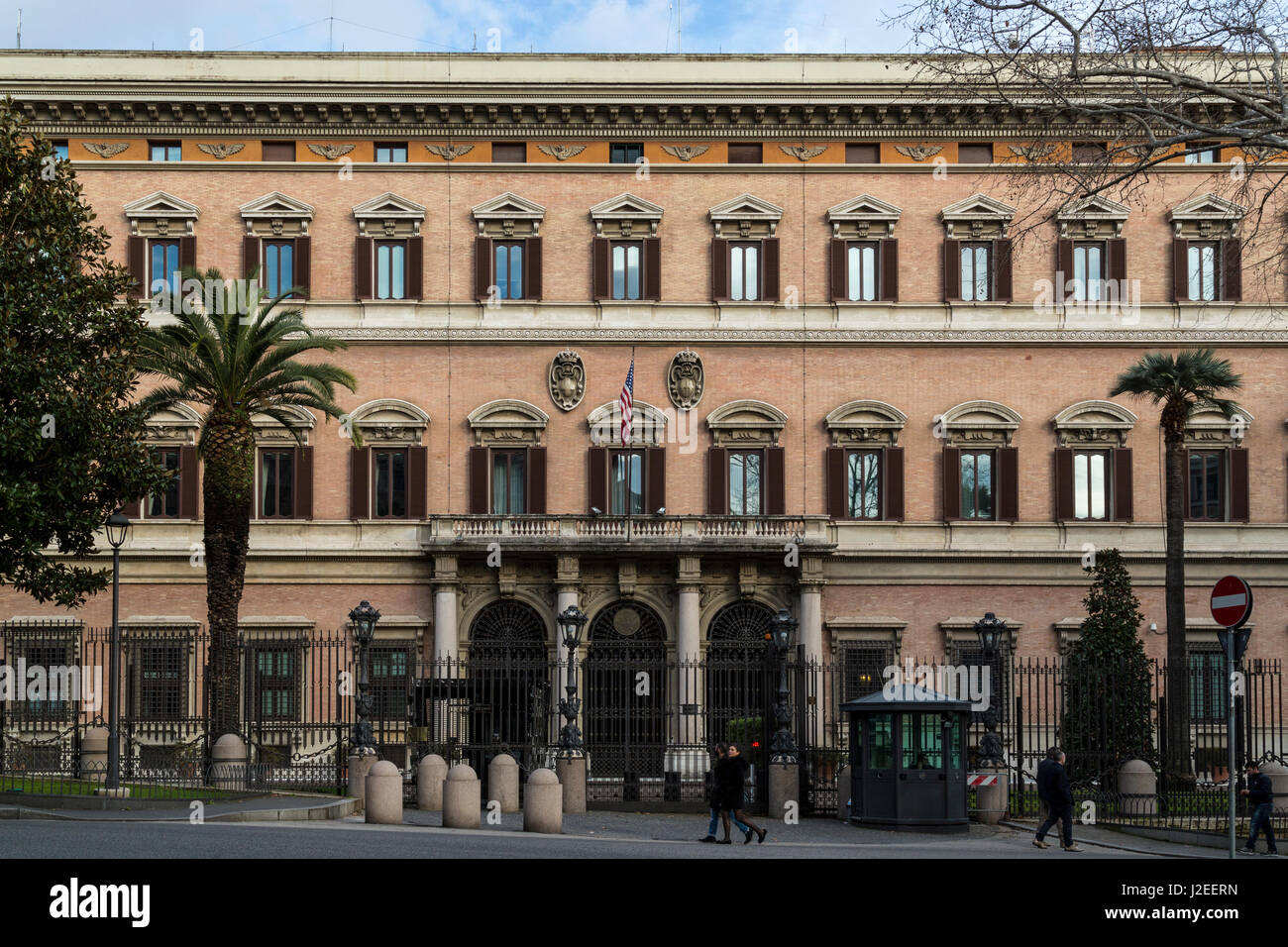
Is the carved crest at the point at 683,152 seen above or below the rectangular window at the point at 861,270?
above

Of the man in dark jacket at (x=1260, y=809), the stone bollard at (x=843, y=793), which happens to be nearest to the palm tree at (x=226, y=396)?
the stone bollard at (x=843, y=793)

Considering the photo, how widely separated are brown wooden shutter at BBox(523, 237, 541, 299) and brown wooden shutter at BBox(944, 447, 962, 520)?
11180 mm

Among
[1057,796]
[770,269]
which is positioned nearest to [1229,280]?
[770,269]

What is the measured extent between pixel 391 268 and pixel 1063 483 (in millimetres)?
17907

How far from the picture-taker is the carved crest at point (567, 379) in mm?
42844

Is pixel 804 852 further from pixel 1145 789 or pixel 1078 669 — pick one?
pixel 1078 669

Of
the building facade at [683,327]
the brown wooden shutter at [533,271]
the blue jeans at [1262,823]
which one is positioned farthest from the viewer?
the brown wooden shutter at [533,271]

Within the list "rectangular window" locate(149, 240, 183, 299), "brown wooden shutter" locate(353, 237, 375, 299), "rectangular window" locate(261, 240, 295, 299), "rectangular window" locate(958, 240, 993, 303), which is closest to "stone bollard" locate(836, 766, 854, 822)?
"rectangular window" locate(958, 240, 993, 303)

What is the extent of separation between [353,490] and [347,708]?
5.64 m

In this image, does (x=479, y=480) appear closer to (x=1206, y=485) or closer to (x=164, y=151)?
(x=164, y=151)

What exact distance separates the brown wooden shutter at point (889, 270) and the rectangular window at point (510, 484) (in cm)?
1007

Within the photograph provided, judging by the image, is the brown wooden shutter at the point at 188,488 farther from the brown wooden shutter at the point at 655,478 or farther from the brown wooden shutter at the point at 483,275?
the brown wooden shutter at the point at 655,478

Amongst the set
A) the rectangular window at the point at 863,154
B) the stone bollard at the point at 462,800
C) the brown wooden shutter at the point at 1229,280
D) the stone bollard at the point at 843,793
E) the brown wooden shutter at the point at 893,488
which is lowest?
the stone bollard at the point at 843,793

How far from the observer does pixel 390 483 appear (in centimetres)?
4275
